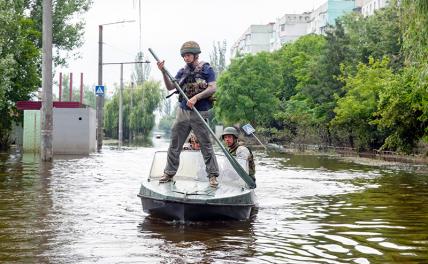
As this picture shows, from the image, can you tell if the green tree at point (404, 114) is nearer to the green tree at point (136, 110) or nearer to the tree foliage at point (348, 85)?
the tree foliage at point (348, 85)

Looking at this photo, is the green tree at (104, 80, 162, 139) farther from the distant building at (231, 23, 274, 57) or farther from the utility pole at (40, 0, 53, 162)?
the utility pole at (40, 0, 53, 162)

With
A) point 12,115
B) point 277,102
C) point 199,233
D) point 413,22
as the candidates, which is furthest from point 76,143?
point 277,102

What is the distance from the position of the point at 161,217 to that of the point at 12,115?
30.1 metres

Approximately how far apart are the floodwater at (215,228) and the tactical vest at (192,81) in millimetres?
2264

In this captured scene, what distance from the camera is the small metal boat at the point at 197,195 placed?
1088 cm

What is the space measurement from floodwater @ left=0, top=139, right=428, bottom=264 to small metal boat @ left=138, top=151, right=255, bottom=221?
8.4 inches

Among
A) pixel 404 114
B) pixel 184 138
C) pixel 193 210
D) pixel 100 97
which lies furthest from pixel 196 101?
pixel 100 97

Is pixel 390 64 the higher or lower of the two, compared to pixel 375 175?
higher

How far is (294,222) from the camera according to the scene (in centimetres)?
1207

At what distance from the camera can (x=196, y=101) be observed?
467 inches

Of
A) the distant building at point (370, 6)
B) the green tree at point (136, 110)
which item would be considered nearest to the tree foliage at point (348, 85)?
the green tree at point (136, 110)

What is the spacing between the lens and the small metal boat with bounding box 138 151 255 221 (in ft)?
35.7

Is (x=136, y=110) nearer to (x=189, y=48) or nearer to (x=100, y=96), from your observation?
(x=100, y=96)

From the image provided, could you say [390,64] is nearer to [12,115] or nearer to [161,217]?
[12,115]
